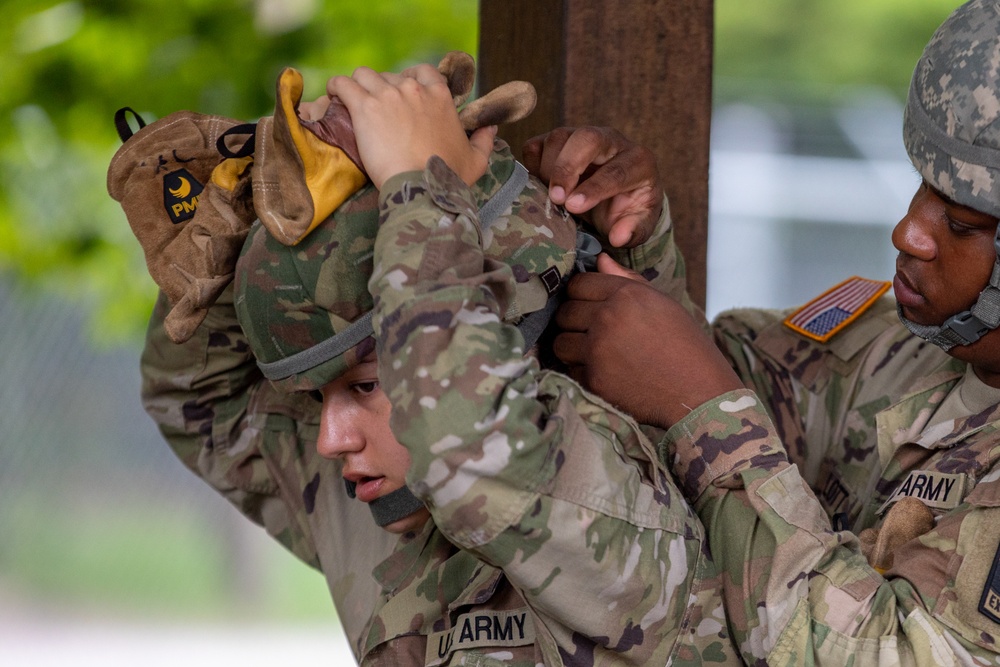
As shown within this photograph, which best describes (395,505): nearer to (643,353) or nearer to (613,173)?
(643,353)

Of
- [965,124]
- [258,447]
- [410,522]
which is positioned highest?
[965,124]

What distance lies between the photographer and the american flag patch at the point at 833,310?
7.61 feet

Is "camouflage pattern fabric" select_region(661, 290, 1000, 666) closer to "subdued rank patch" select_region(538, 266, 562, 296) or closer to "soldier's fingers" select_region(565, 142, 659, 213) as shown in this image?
"subdued rank patch" select_region(538, 266, 562, 296)

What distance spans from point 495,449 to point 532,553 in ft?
0.50

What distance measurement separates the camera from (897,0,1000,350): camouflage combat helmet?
173 cm

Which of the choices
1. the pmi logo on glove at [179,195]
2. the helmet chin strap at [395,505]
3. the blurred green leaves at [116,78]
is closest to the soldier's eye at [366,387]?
the helmet chin strap at [395,505]

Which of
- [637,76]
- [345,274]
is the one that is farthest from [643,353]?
[637,76]

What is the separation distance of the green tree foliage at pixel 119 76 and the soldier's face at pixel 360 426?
247cm

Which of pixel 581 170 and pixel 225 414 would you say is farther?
pixel 225 414

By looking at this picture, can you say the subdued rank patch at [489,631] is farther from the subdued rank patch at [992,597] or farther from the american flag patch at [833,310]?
the american flag patch at [833,310]

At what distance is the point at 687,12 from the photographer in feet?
7.64

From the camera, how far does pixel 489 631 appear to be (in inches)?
74.3

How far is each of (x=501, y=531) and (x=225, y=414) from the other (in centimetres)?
116

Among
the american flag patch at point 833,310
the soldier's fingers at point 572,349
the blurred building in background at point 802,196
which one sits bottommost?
the blurred building in background at point 802,196
